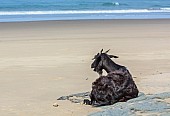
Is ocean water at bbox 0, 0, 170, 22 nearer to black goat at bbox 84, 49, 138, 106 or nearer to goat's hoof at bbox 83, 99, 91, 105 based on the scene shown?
goat's hoof at bbox 83, 99, 91, 105

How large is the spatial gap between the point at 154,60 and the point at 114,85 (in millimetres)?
5502

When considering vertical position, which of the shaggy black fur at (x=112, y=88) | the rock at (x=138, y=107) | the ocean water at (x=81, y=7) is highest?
the ocean water at (x=81, y=7)

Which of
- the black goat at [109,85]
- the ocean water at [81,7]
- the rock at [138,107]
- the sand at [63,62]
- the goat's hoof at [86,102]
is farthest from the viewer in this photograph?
the ocean water at [81,7]

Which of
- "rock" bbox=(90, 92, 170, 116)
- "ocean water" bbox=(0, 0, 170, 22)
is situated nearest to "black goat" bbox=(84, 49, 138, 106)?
"rock" bbox=(90, 92, 170, 116)

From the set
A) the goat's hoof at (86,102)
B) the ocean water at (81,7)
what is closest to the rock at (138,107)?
the goat's hoof at (86,102)

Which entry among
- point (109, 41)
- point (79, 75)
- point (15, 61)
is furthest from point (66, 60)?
point (109, 41)

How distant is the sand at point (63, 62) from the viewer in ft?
25.5

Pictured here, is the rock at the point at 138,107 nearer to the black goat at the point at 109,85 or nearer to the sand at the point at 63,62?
the black goat at the point at 109,85

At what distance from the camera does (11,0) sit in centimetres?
4759

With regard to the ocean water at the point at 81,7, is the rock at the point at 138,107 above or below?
below

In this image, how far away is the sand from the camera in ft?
25.5

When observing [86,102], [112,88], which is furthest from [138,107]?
[86,102]

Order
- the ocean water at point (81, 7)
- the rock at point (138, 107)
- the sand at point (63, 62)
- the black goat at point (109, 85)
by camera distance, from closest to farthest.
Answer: the rock at point (138, 107)
the black goat at point (109, 85)
the sand at point (63, 62)
the ocean water at point (81, 7)

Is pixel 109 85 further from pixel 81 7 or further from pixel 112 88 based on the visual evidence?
pixel 81 7
